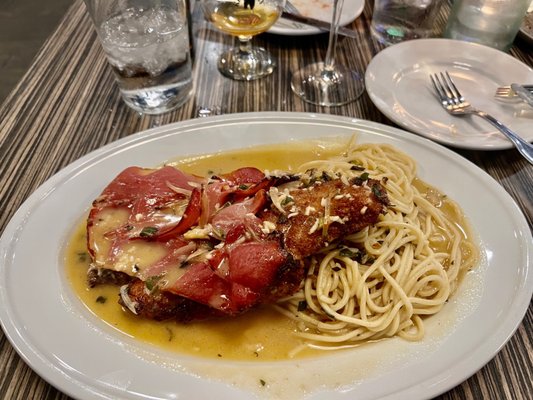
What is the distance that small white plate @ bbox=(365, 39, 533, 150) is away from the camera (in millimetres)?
2740

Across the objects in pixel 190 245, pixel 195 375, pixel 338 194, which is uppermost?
pixel 338 194

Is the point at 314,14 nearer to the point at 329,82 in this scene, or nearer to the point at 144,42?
the point at 329,82

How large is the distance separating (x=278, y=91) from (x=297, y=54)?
1.71 ft

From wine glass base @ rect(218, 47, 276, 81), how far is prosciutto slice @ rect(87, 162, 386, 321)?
1.43m

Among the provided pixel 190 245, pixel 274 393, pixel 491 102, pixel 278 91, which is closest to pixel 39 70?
pixel 278 91

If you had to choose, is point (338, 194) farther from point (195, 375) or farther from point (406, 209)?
point (195, 375)

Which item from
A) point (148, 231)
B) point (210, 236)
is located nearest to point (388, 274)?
point (210, 236)

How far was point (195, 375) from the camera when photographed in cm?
171

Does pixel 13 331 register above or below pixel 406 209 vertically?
below

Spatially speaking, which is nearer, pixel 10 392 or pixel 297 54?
pixel 10 392

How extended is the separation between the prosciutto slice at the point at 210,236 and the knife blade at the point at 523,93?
1.48m

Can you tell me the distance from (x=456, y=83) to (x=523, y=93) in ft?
1.40

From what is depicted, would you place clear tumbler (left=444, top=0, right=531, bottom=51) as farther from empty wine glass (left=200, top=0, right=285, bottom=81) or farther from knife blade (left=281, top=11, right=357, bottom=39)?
empty wine glass (left=200, top=0, right=285, bottom=81)

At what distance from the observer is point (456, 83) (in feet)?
10.4
